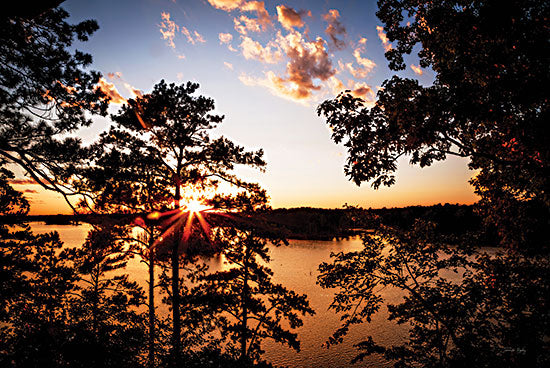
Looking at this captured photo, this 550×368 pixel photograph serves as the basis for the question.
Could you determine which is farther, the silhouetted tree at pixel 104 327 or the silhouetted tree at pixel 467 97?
the silhouetted tree at pixel 104 327

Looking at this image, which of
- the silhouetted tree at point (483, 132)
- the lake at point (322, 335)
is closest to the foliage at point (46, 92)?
the silhouetted tree at point (483, 132)

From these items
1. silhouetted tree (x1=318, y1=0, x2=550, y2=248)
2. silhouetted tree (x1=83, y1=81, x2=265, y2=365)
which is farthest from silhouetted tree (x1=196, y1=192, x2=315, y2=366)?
silhouetted tree (x1=318, y1=0, x2=550, y2=248)

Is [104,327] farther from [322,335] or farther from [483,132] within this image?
[322,335]

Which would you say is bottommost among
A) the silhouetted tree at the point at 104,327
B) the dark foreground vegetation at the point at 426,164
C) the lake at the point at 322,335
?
the lake at the point at 322,335

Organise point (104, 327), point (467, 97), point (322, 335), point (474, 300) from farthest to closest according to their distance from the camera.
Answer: point (322, 335) → point (104, 327) → point (474, 300) → point (467, 97)

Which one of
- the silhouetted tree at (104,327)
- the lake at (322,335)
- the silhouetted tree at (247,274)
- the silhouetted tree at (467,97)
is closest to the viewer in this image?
the silhouetted tree at (467,97)

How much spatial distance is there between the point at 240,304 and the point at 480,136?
1337cm

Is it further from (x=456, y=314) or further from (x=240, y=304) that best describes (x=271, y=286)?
(x=456, y=314)

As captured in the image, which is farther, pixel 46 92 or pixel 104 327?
pixel 104 327

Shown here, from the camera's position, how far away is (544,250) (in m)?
6.12

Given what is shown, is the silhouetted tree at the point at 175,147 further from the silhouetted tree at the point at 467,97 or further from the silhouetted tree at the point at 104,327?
the silhouetted tree at the point at 467,97

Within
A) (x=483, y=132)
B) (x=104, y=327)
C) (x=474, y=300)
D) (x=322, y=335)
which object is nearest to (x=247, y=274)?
(x=104, y=327)

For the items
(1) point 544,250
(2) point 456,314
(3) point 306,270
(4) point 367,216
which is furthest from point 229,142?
(3) point 306,270

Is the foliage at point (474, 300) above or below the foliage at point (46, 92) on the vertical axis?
below
